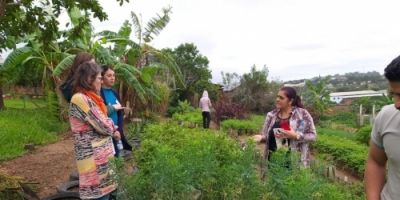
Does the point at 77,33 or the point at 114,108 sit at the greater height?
the point at 77,33

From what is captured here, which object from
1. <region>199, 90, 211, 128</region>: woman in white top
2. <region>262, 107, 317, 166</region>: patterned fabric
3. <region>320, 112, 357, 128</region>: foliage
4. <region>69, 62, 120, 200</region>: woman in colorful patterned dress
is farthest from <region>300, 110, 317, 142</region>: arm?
<region>320, 112, 357, 128</region>: foliage

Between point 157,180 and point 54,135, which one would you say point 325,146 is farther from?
point 157,180

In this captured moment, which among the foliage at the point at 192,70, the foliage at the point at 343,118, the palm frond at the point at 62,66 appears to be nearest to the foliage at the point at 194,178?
the palm frond at the point at 62,66

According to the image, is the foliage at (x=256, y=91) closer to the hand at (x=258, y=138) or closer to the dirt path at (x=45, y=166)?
the dirt path at (x=45, y=166)

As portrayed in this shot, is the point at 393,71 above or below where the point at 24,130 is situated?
above

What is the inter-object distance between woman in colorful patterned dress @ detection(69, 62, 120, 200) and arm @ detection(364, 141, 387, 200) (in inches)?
72.8

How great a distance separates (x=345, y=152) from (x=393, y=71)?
901 cm

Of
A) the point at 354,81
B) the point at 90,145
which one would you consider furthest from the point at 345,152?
the point at 354,81

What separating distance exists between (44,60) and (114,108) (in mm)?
8329

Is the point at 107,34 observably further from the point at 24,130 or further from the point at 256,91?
the point at 256,91

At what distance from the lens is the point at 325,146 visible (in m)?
11.5

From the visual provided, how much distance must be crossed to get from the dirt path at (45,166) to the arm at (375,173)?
468 centimetres

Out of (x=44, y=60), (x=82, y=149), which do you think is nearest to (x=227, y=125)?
(x=44, y=60)

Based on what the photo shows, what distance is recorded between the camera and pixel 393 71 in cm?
205
